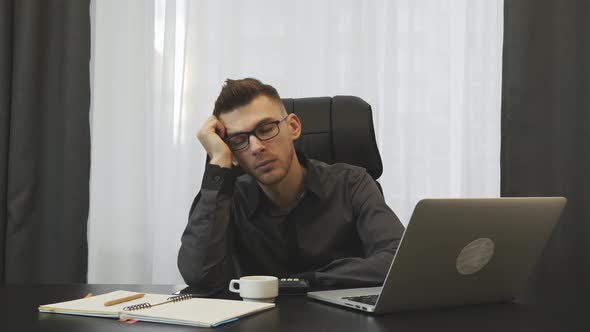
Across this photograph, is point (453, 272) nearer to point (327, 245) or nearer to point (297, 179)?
point (327, 245)

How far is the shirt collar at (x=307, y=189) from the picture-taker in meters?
1.67

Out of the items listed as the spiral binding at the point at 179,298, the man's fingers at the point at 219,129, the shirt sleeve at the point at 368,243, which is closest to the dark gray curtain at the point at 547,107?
the shirt sleeve at the point at 368,243

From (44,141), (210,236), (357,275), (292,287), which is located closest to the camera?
(292,287)

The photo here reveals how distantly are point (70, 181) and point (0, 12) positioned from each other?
0.80 metres

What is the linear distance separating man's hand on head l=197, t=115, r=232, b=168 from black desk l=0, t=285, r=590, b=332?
0.58 metres

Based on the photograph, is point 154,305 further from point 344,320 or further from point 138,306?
point 344,320

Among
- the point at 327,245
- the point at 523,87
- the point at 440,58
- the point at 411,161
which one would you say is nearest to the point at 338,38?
the point at 440,58

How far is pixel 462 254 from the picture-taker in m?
0.95

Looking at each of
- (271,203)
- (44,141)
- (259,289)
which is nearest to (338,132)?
(271,203)

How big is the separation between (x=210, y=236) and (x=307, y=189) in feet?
1.13

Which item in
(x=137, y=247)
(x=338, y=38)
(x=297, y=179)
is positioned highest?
(x=338, y=38)

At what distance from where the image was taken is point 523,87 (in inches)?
100

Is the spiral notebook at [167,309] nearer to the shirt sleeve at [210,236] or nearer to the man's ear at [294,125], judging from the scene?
the shirt sleeve at [210,236]

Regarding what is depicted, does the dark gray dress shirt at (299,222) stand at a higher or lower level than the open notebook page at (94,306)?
higher
